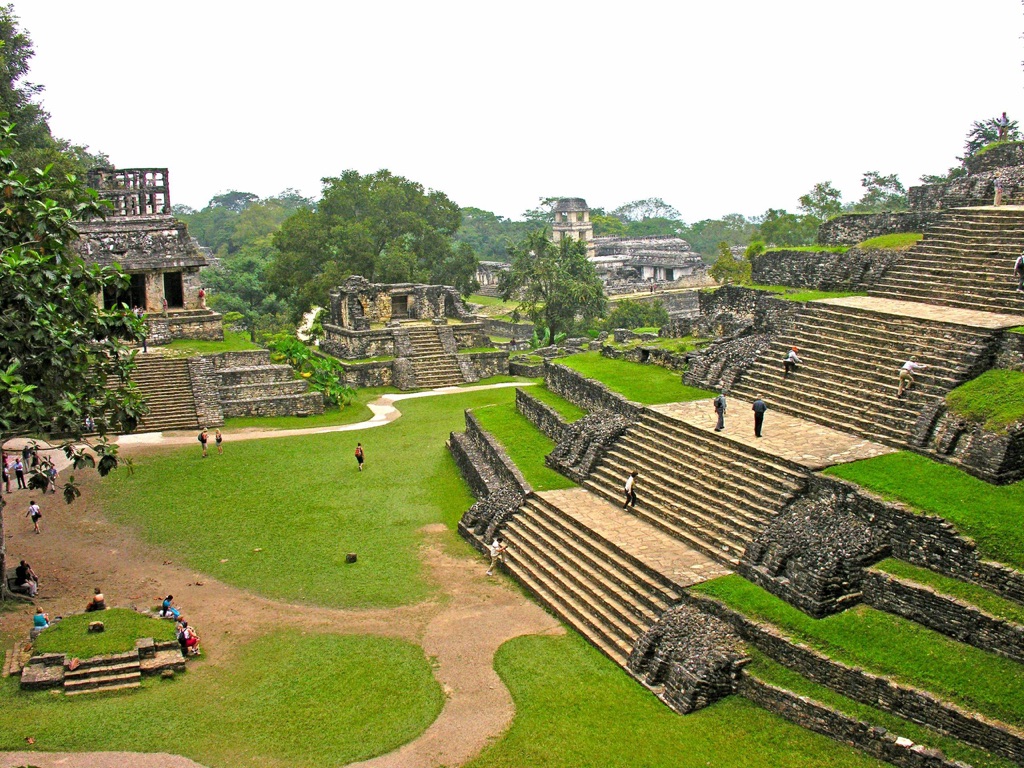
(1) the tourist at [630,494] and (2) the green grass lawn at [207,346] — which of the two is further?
(2) the green grass lawn at [207,346]

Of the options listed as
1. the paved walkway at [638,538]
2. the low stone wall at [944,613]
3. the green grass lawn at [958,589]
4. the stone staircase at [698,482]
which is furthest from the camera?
the stone staircase at [698,482]

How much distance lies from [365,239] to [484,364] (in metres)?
9.05

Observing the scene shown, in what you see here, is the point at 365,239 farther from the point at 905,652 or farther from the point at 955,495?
the point at 905,652

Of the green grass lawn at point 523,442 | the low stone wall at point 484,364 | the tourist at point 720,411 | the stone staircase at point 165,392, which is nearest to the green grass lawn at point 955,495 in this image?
the tourist at point 720,411

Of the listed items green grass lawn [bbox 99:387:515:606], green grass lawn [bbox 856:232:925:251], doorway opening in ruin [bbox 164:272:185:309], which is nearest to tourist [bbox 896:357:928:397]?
green grass lawn [bbox 856:232:925:251]

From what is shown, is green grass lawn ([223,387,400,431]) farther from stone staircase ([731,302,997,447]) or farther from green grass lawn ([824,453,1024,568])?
green grass lawn ([824,453,1024,568])

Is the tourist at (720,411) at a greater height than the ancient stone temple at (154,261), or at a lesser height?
lesser

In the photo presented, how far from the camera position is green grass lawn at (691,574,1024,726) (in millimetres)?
10844

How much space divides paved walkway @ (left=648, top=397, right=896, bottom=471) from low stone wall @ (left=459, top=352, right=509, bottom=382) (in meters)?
15.5

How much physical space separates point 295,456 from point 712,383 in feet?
34.1

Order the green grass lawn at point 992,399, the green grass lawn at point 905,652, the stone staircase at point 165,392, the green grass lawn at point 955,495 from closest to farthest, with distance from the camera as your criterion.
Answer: the green grass lawn at point 905,652
the green grass lawn at point 955,495
the green grass lawn at point 992,399
the stone staircase at point 165,392

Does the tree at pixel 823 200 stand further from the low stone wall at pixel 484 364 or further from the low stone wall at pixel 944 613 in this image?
the low stone wall at pixel 944 613

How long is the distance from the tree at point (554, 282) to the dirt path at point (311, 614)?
2216 cm

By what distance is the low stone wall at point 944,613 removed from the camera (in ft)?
37.6
